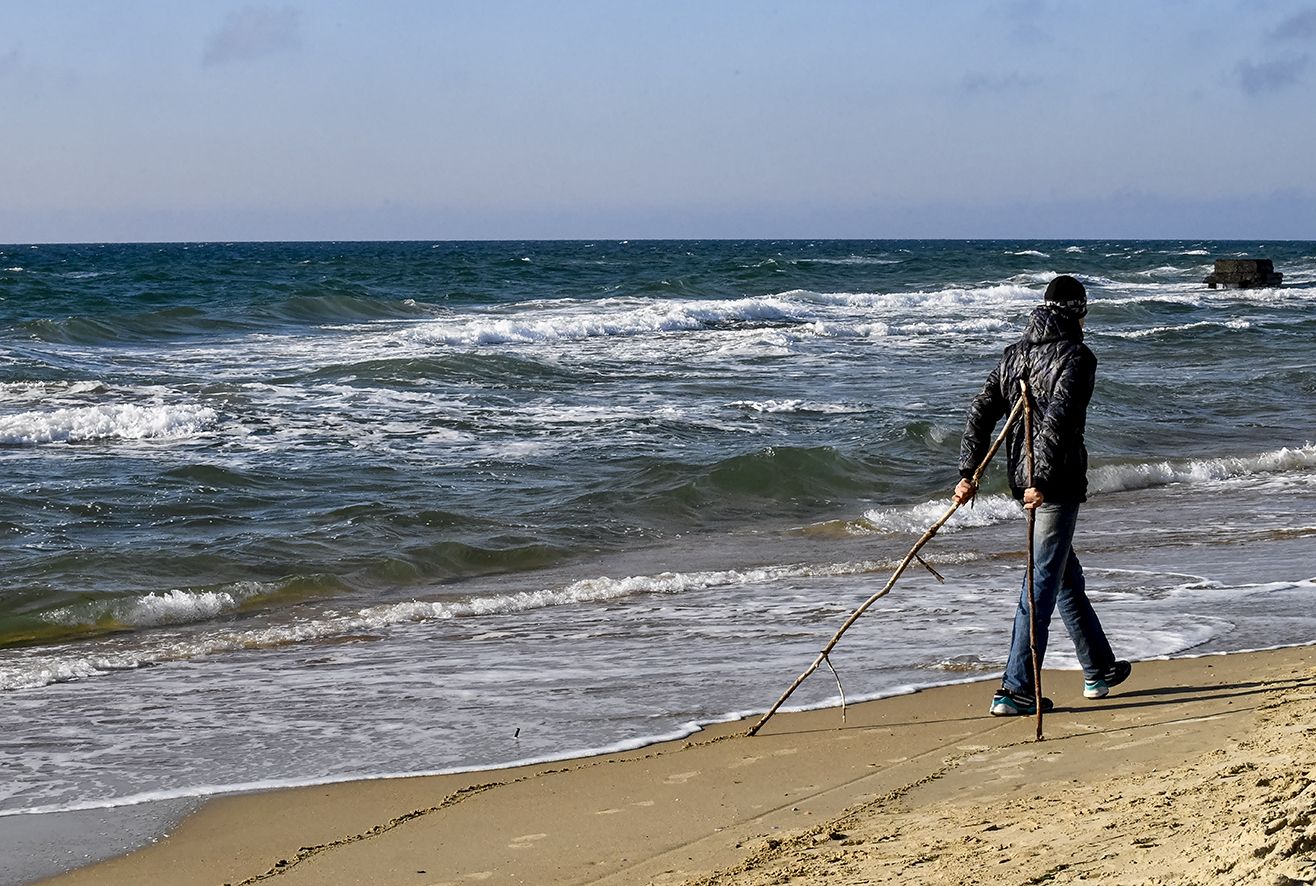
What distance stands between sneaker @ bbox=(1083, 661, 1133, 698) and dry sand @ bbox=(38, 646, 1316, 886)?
0.23 feet

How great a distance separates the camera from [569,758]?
5195mm

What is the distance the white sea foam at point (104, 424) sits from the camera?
1434cm

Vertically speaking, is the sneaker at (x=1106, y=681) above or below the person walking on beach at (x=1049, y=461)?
below

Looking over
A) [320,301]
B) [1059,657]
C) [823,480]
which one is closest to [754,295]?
[320,301]

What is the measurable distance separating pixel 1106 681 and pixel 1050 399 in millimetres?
1235

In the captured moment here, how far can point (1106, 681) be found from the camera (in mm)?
5625

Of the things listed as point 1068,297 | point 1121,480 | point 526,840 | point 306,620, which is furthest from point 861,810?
point 1121,480

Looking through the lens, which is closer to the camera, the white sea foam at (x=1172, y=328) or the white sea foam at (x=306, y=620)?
the white sea foam at (x=306, y=620)

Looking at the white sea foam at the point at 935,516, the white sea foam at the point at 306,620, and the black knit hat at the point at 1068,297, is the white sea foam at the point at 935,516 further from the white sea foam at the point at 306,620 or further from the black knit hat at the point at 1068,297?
the black knit hat at the point at 1068,297

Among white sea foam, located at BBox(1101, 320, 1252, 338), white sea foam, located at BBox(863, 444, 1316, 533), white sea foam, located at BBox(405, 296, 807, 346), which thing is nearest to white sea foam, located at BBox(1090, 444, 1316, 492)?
white sea foam, located at BBox(863, 444, 1316, 533)

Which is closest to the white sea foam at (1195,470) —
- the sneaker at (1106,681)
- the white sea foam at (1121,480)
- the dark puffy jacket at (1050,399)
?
the white sea foam at (1121,480)

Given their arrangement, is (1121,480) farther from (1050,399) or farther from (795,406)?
(1050,399)

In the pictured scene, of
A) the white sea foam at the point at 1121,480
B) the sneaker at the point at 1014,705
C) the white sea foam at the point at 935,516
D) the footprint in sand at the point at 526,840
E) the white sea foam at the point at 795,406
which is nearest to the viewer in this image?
the footprint in sand at the point at 526,840

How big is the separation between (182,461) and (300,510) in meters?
2.58
